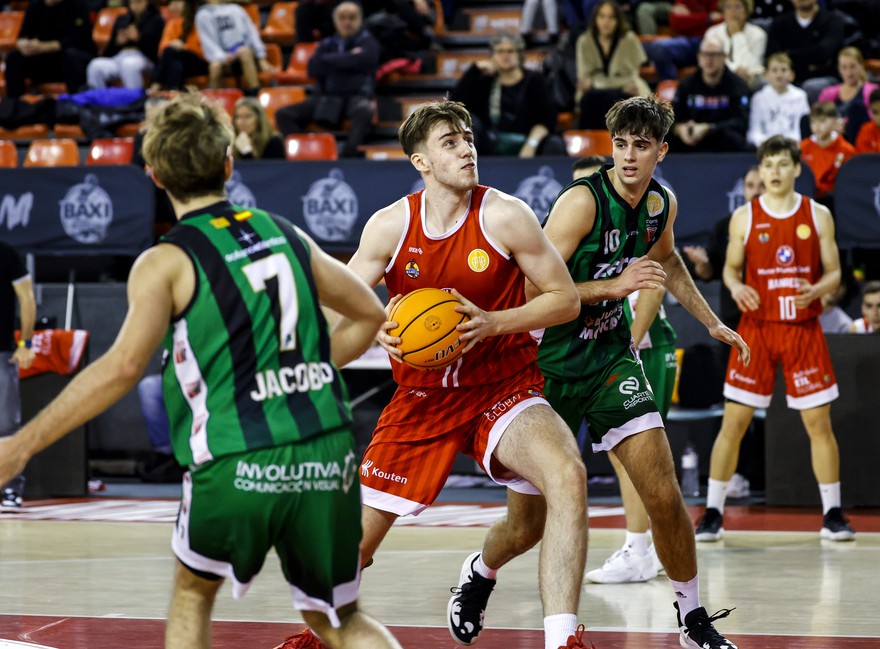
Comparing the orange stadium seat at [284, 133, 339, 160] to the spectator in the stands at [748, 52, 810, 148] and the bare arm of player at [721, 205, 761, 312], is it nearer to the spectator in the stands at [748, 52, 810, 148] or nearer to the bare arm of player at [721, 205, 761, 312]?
the spectator in the stands at [748, 52, 810, 148]

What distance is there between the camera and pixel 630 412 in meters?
5.11

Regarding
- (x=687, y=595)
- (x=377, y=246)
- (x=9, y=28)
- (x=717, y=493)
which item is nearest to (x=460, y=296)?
(x=377, y=246)

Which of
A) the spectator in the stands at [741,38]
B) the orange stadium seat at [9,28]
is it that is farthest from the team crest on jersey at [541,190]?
the orange stadium seat at [9,28]

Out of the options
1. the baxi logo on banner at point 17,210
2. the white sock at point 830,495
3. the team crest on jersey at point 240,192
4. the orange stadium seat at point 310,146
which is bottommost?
the white sock at point 830,495

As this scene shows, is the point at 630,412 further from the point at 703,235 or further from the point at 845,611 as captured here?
the point at 703,235

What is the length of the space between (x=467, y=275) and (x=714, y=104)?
25.7 ft

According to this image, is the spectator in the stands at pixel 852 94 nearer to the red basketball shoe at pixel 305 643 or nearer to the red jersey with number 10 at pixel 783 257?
the red jersey with number 10 at pixel 783 257

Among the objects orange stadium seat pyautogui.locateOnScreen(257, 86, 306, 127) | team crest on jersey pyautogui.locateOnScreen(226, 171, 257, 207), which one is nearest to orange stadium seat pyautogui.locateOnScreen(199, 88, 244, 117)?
orange stadium seat pyautogui.locateOnScreen(257, 86, 306, 127)

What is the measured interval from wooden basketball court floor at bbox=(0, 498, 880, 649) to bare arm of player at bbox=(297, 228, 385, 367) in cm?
190

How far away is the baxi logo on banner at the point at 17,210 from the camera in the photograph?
11727mm

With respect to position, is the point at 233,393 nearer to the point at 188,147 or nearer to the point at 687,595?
the point at 188,147

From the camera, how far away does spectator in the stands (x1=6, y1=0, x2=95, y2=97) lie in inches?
635

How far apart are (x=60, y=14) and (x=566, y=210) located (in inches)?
495

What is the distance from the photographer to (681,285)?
5.61 metres
